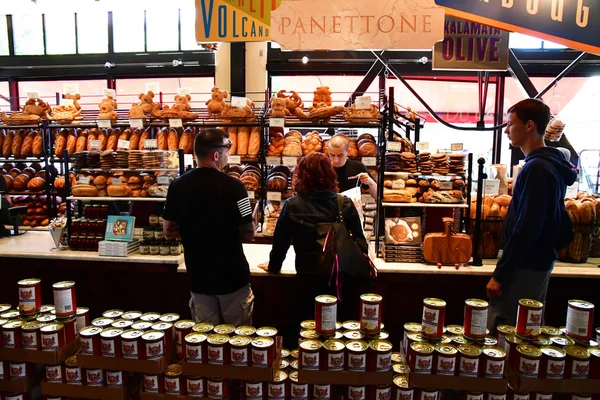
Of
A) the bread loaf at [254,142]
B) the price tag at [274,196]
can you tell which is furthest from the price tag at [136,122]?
the price tag at [274,196]

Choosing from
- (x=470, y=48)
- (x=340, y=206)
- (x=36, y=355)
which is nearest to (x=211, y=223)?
(x=340, y=206)

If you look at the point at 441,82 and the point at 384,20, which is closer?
the point at 384,20

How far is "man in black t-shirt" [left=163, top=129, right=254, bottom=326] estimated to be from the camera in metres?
2.28

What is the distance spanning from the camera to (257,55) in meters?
6.27

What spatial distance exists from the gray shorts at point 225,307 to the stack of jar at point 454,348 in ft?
3.19

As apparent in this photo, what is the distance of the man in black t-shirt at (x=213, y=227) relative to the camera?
2.28 metres

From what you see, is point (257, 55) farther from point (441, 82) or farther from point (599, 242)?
point (599, 242)

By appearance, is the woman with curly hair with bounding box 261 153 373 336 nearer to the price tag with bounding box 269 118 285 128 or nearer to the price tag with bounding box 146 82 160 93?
the price tag with bounding box 269 118 285 128

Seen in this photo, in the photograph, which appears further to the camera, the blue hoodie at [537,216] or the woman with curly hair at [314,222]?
the woman with curly hair at [314,222]

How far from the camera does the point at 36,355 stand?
5.73 ft

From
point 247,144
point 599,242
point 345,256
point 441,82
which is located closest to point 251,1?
point 345,256

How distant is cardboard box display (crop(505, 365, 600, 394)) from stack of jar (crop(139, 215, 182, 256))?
2.45 m

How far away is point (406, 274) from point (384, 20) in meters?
1.60

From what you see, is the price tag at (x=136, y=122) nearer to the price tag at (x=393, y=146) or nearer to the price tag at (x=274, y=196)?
Answer: the price tag at (x=274, y=196)
